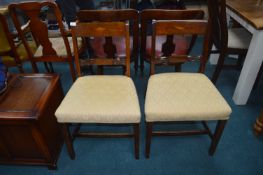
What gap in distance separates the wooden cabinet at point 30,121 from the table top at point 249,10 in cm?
150

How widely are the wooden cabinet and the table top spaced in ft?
4.93

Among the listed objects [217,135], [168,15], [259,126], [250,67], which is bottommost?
[259,126]

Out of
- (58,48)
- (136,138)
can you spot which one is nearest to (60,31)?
(58,48)

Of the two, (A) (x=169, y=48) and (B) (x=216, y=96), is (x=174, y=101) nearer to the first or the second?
(B) (x=216, y=96)

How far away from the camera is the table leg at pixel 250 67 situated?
152 cm

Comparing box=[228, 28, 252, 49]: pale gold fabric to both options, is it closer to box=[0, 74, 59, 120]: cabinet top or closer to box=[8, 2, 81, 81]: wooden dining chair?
box=[8, 2, 81, 81]: wooden dining chair

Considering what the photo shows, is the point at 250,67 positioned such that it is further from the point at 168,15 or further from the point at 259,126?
the point at 168,15

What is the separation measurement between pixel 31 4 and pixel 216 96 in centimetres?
137

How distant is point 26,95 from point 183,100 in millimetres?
969

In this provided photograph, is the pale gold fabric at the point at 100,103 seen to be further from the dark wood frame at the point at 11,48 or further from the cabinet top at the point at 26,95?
the dark wood frame at the point at 11,48

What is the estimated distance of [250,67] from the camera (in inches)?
64.5

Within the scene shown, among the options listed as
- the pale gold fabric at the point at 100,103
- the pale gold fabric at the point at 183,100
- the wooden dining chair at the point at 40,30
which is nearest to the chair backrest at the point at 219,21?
the pale gold fabric at the point at 183,100

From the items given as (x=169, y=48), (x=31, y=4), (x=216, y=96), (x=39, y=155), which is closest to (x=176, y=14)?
(x=169, y=48)

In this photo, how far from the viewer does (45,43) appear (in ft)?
5.19
